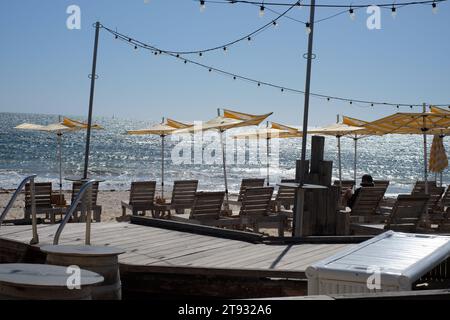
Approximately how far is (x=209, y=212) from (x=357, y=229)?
207 cm

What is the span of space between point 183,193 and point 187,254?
5.56 m

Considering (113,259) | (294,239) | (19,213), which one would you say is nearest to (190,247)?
(294,239)

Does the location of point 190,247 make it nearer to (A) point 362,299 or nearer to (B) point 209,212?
(B) point 209,212

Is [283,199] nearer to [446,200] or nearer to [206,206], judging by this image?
[446,200]

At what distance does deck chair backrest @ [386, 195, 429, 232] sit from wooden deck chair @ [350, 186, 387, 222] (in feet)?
3.75

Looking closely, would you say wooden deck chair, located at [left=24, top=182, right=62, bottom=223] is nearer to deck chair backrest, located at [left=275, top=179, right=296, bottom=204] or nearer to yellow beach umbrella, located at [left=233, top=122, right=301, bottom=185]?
deck chair backrest, located at [left=275, top=179, right=296, bottom=204]

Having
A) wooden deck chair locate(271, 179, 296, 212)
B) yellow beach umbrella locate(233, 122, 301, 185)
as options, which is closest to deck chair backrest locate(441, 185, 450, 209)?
wooden deck chair locate(271, 179, 296, 212)

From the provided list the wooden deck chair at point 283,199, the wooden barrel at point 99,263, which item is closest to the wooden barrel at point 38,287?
the wooden barrel at point 99,263

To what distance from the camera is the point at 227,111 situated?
14.0 meters

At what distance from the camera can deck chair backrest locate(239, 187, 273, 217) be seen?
9.75m

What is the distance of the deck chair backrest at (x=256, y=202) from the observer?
9750mm

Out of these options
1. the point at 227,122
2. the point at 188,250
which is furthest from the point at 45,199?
the point at 188,250

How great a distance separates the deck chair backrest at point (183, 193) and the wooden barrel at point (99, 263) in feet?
23.1

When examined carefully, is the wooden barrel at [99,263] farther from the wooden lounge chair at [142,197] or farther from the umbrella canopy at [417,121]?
the umbrella canopy at [417,121]
